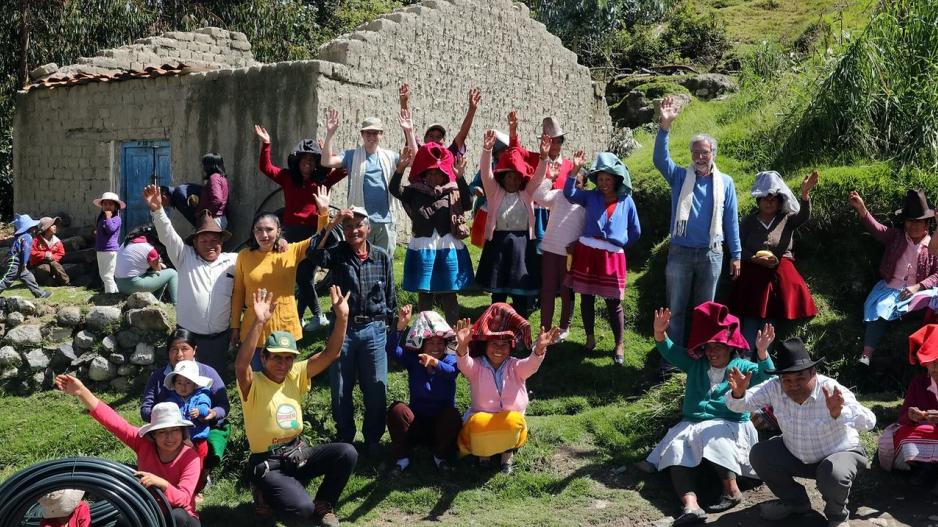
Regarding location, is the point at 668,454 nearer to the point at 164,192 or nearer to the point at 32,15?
the point at 164,192

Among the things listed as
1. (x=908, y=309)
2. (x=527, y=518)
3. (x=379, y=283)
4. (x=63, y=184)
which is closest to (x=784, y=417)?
(x=527, y=518)

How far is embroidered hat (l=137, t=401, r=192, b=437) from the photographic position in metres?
5.34

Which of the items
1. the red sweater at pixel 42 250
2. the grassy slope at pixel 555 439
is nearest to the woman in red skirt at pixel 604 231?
the grassy slope at pixel 555 439

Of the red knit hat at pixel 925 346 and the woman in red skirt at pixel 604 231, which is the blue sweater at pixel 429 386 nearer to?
the woman in red skirt at pixel 604 231

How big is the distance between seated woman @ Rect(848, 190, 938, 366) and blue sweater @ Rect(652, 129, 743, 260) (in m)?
0.99

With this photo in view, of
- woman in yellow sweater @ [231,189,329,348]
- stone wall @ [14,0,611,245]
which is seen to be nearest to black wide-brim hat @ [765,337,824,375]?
woman in yellow sweater @ [231,189,329,348]

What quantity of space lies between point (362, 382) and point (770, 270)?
10.8 ft

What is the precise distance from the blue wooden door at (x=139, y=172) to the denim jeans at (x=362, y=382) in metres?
5.61

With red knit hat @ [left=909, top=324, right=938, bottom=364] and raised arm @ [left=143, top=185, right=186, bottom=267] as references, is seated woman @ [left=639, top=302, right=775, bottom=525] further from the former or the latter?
raised arm @ [left=143, top=185, right=186, bottom=267]

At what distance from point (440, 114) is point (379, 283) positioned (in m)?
5.53

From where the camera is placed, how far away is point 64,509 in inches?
198

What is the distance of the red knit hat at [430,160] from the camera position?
7609 mm

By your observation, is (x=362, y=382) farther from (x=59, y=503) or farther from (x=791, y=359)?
(x=791, y=359)

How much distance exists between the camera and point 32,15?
16438mm
